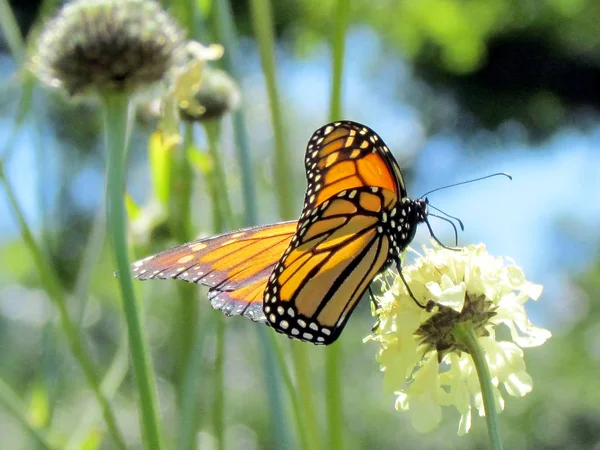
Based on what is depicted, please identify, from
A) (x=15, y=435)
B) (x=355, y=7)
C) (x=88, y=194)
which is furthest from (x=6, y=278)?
(x=355, y=7)

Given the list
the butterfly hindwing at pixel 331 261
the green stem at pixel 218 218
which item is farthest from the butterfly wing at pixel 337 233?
the green stem at pixel 218 218

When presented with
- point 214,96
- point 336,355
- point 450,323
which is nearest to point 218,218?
point 214,96

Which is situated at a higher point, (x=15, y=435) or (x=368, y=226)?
(x=368, y=226)

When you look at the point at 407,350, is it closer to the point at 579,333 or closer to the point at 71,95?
the point at 71,95

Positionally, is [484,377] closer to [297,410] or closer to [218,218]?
[297,410]

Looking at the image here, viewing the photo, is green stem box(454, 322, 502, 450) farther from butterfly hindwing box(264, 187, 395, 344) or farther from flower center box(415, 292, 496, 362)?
butterfly hindwing box(264, 187, 395, 344)
